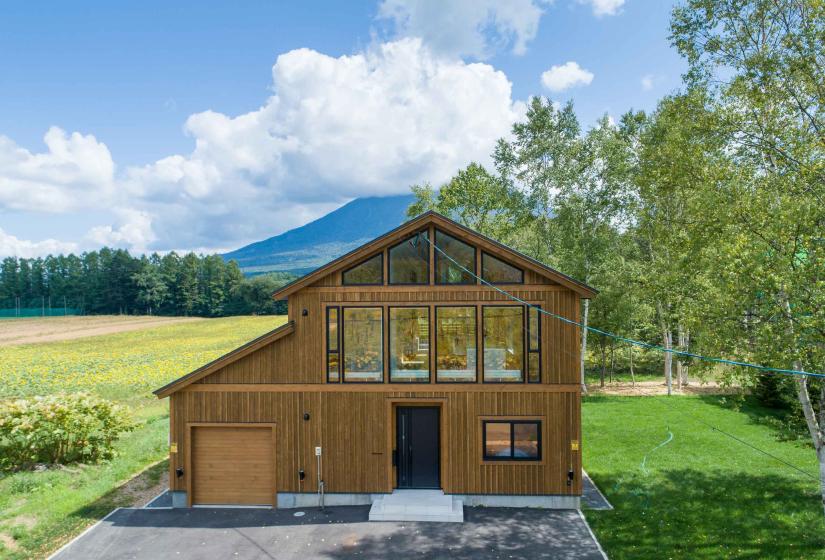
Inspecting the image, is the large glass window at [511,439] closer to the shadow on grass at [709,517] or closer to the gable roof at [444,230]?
the shadow on grass at [709,517]

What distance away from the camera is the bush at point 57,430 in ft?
41.9

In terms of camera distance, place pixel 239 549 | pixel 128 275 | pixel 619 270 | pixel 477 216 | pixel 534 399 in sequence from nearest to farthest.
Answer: pixel 239 549
pixel 534 399
pixel 619 270
pixel 477 216
pixel 128 275

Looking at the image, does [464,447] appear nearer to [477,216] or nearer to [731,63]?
[731,63]

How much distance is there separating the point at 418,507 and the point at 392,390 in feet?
8.75

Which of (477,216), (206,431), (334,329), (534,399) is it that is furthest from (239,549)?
(477,216)

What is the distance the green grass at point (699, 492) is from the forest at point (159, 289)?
74.1 meters

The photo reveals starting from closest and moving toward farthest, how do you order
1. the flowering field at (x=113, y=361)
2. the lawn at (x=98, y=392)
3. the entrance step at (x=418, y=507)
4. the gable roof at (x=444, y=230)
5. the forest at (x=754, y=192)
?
1. the forest at (x=754, y=192)
2. the lawn at (x=98, y=392)
3. the entrance step at (x=418, y=507)
4. the gable roof at (x=444, y=230)
5. the flowering field at (x=113, y=361)

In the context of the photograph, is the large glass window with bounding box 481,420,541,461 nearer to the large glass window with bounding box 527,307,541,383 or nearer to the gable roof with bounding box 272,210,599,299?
the large glass window with bounding box 527,307,541,383

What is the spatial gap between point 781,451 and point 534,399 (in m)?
9.86

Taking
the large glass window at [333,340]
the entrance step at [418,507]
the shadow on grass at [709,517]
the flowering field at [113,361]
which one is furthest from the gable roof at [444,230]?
the flowering field at [113,361]

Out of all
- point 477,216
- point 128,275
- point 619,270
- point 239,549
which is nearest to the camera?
point 239,549

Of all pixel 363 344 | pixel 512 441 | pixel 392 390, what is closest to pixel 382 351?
pixel 363 344

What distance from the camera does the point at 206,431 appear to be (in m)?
11.7

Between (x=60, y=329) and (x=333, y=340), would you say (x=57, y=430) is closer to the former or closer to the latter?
(x=333, y=340)
